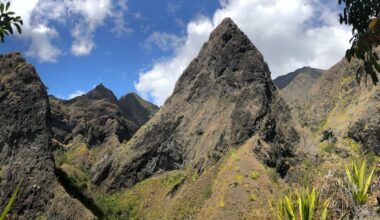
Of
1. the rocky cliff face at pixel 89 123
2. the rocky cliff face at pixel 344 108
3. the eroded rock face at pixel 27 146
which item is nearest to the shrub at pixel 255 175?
the eroded rock face at pixel 27 146

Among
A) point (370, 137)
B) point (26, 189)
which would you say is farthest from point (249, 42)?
point (26, 189)

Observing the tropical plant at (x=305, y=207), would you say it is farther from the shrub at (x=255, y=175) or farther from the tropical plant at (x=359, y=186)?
the shrub at (x=255, y=175)

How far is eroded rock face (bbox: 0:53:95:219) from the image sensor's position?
55.2 metres

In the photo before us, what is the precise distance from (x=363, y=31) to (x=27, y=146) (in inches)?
2195

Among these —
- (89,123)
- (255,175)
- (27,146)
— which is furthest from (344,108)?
(27,146)

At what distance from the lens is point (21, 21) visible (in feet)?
29.9

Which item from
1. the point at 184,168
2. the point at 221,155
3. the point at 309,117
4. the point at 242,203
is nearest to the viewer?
the point at 242,203

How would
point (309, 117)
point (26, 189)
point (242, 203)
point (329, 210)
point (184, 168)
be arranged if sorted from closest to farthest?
point (329, 210)
point (242, 203)
point (26, 189)
point (184, 168)
point (309, 117)

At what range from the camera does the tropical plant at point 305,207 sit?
15.6 meters

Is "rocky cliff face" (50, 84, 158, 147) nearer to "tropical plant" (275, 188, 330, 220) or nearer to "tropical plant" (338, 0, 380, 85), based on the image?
"tropical plant" (275, 188, 330, 220)

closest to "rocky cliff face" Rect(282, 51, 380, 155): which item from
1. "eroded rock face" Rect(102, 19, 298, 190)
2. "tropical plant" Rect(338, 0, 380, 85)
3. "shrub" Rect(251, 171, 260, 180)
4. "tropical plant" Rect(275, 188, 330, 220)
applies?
"eroded rock face" Rect(102, 19, 298, 190)

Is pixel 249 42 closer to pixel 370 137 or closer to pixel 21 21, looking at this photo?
pixel 370 137

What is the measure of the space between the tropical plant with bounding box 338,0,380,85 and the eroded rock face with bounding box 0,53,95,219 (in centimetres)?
4717

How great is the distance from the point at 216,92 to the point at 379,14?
6850 centimetres
